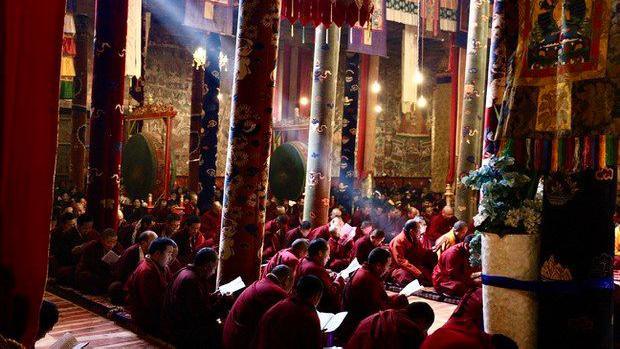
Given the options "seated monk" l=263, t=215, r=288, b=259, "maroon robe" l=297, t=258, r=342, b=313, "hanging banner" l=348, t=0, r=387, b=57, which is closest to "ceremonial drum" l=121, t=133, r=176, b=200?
"seated monk" l=263, t=215, r=288, b=259

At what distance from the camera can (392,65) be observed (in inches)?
832

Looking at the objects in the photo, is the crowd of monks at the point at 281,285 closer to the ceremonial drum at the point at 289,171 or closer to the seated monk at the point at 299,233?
the seated monk at the point at 299,233

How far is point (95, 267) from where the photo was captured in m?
7.52

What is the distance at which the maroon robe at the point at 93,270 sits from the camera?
7.39 metres

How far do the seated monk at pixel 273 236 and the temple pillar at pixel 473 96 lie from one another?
290 centimetres

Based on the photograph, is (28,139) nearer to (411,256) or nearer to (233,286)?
(233,286)

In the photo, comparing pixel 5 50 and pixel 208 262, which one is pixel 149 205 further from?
pixel 5 50

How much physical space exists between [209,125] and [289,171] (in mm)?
1918

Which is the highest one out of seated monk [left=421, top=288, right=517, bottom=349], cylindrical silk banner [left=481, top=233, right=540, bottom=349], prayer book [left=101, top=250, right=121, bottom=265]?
cylindrical silk banner [left=481, top=233, right=540, bottom=349]

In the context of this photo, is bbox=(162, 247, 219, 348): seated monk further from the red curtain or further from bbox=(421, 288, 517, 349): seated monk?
the red curtain

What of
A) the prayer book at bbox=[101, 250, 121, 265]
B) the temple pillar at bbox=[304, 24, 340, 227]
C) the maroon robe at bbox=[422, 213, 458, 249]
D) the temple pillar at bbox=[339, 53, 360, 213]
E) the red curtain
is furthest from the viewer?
the temple pillar at bbox=[339, 53, 360, 213]

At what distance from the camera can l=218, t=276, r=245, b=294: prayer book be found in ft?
16.7

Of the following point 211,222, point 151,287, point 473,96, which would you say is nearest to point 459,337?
point 151,287

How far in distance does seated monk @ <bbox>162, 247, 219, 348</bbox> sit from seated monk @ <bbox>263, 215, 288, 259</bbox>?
4.31 metres
